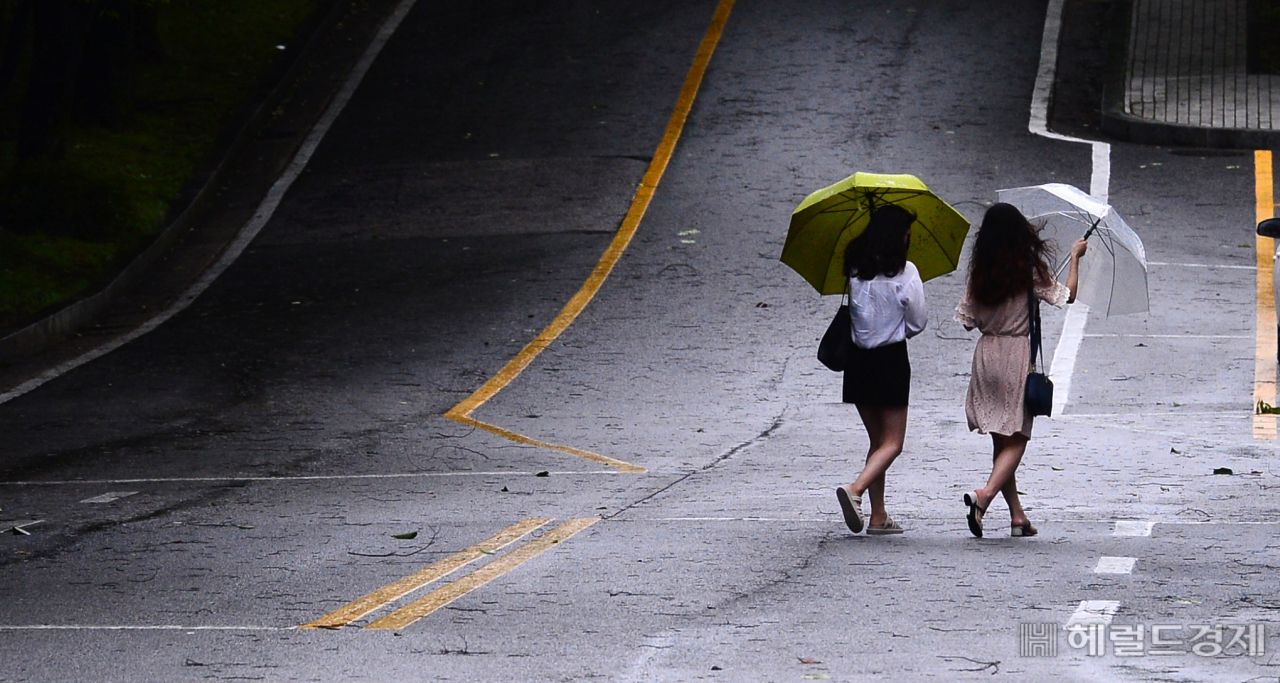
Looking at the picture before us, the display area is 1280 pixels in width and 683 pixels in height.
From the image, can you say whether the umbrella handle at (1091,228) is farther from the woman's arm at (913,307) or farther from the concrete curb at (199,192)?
the concrete curb at (199,192)

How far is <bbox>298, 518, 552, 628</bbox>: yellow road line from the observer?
6527mm

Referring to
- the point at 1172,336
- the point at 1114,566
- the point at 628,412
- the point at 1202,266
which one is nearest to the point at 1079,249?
the point at 1114,566

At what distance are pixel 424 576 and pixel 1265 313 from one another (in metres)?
9.38

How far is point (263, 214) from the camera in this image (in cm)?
1941

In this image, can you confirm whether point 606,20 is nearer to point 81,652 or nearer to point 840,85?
point 840,85

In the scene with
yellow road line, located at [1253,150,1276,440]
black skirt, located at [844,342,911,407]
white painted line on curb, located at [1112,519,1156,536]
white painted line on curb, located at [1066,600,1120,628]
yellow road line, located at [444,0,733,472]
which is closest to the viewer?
white painted line on curb, located at [1066,600,1120,628]

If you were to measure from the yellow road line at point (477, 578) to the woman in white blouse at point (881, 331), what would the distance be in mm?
1424

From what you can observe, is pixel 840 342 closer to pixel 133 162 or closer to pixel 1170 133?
pixel 1170 133

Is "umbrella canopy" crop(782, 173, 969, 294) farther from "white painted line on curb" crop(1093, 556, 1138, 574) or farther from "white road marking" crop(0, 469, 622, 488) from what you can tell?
"white road marking" crop(0, 469, 622, 488)

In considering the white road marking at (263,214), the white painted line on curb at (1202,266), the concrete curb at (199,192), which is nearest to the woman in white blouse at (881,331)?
the white painted line on curb at (1202,266)

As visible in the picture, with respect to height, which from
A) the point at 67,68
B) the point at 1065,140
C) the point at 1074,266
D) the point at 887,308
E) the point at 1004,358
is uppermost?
the point at 67,68

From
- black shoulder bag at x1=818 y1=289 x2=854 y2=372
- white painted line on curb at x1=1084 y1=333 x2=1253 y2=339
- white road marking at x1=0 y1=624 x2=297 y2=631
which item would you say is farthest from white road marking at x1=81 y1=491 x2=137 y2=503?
white painted line on curb at x1=1084 y1=333 x2=1253 y2=339

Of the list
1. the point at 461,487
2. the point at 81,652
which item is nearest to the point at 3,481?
the point at 461,487

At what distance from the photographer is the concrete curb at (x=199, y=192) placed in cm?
1562
